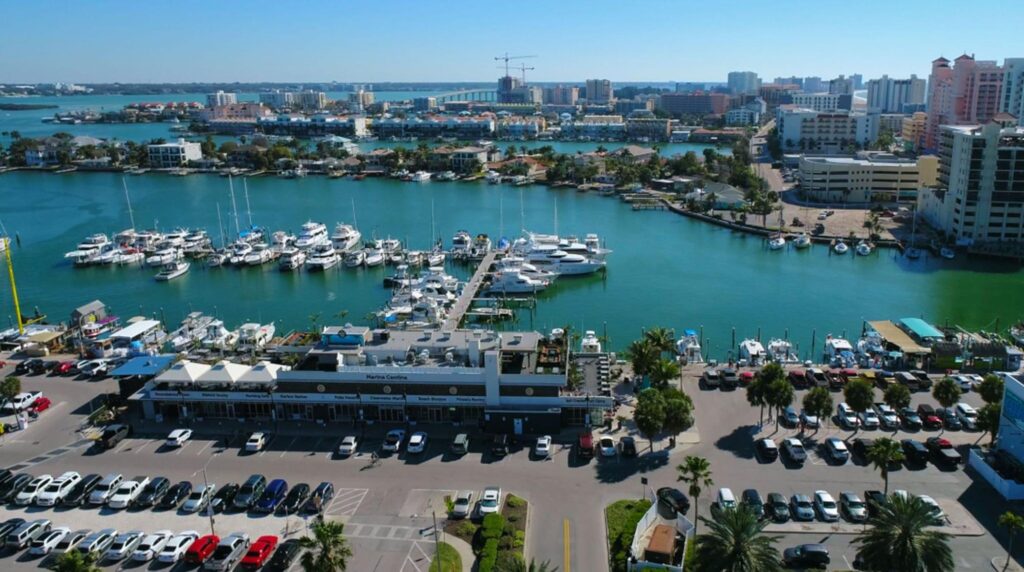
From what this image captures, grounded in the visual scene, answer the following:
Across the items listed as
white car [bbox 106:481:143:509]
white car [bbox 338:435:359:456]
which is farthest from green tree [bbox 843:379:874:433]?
white car [bbox 106:481:143:509]

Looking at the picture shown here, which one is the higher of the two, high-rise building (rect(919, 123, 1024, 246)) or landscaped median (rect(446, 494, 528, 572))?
high-rise building (rect(919, 123, 1024, 246))

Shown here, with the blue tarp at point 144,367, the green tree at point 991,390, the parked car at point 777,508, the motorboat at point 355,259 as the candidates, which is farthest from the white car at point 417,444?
the motorboat at point 355,259

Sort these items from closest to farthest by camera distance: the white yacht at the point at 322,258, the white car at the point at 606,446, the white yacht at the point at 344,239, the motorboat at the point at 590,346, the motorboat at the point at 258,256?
1. the white car at the point at 606,446
2. the motorboat at the point at 590,346
3. the white yacht at the point at 322,258
4. the motorboat at the point at 258,256
5. the white yacht at the point at 344,239

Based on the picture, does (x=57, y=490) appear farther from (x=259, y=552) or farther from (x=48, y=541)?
(x=259, y=552)

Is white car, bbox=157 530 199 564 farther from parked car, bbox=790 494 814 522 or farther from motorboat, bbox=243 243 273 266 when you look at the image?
motorboat, bbox=243 243 273 266

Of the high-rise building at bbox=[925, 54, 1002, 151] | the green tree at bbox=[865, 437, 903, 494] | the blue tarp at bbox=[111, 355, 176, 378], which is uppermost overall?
the high-rise building at bbox=[925, 54, 1002, 151]

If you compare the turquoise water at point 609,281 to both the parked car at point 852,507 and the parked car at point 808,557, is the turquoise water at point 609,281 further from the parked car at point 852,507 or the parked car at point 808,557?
the parked car at point 808,557

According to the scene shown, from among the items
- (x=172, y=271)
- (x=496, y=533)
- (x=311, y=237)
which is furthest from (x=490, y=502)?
(x=311, y=237)
